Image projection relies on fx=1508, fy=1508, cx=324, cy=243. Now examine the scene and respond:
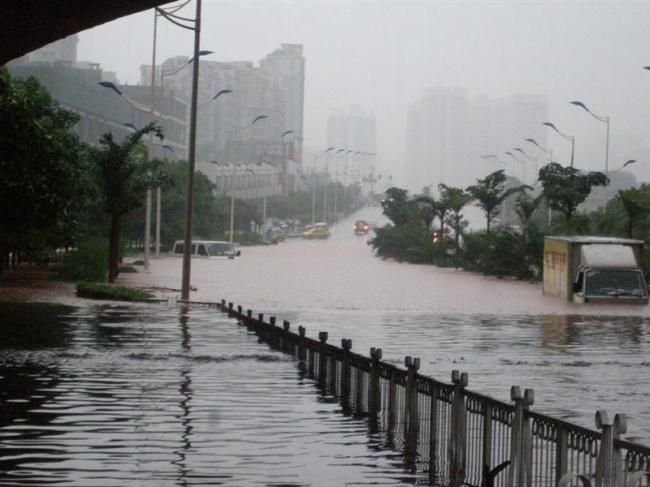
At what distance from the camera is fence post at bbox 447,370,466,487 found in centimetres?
1217

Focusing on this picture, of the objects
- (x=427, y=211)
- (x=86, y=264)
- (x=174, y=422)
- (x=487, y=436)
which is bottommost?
(x=174, y=422)

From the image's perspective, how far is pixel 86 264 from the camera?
57.8 metres

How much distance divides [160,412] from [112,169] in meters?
39.2

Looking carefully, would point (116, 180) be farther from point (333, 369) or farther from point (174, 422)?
point (174, 422)

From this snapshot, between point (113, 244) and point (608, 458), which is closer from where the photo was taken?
point (608, 458)

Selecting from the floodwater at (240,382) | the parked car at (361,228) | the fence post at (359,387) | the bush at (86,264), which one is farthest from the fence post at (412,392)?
the parked car at (361,228)

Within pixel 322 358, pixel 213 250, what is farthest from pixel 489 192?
pixel 322 358

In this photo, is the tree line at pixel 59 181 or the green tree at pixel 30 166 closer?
the green tree at pixel 30 166

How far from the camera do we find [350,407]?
1734cm

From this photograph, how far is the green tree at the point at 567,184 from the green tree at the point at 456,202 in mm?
20096

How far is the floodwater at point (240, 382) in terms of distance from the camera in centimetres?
1304

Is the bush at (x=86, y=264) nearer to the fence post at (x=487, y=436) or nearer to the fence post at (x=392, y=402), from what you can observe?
the fence post at (x=392, y=402)

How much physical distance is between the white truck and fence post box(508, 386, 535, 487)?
4261cm

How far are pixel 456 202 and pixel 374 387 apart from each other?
8115 centimetres
